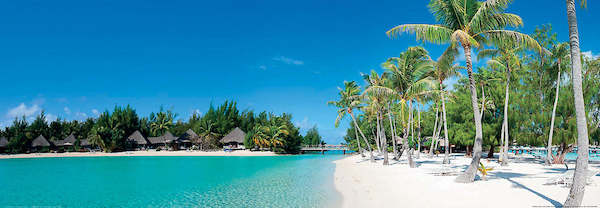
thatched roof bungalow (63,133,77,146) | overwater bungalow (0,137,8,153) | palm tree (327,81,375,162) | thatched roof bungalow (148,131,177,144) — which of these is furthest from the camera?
thatched roof bungalow (148,131,177,144)

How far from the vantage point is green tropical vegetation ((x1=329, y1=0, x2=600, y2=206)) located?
30.3ft

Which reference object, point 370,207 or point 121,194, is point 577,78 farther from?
point 121,194


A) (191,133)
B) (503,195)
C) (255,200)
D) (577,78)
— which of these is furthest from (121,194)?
(191,133)

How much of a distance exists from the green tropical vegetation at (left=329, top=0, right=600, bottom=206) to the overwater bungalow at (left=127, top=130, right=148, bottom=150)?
34538 mm

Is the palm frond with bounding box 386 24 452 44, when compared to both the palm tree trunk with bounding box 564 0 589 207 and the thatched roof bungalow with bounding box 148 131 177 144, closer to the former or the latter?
the palm tree trunk with bounding box 564 0 589 207

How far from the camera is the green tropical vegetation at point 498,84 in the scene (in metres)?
9.23

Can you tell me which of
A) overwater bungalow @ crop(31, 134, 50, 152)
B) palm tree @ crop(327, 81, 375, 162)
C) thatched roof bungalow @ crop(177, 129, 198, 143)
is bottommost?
overwater bungalow @ crop(31, 134, 50, 152)

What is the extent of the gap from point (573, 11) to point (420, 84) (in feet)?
30.8

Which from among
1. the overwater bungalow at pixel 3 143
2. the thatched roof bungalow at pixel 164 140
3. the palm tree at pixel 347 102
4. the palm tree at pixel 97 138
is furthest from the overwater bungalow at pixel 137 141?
the palm tree at pixel 347 102

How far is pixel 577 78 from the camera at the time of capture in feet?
18.3

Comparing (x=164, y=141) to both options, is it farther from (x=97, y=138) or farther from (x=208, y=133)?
(x=97, y=138)

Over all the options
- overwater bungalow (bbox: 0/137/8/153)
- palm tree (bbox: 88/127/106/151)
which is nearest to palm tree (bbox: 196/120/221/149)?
palm tree (bbox: 88/127/106/151)

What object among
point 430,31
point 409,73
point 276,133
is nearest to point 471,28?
point 430,31

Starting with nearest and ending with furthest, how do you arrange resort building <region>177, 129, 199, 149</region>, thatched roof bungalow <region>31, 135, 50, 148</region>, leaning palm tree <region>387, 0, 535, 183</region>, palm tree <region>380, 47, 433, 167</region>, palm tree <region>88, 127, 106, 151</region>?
leaning palm tree <region>387, 0, 535, 183</region> → palm tree <region>380, 47, 433, 167</region> → palm tree <region>88, 127, 106, 151</region> → thatched roof bungalow <region>31, 135, 50, 148</region> → resort building <region>177, 129, 199, 149</region>
